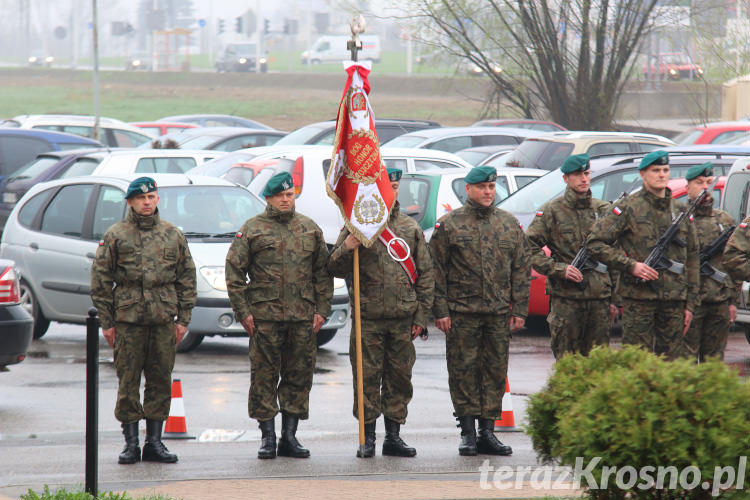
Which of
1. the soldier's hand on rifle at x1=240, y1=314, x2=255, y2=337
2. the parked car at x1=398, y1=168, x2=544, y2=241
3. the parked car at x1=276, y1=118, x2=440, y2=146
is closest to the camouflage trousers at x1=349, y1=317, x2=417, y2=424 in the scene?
the soldier's hand on rifle at x1=240, y1=314, x2=255, y2=337

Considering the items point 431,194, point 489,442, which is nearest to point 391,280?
point 489,442

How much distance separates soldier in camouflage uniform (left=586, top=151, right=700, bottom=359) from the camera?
8.59 metres

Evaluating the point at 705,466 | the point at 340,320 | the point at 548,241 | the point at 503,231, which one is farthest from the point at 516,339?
the point at 705,466

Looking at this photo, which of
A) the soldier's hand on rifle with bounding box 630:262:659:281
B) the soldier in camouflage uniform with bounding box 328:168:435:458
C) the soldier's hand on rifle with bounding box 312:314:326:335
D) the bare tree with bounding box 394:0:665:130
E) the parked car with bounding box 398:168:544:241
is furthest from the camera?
the bare tree with bounding box 394:0:665:130

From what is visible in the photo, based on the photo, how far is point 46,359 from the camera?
38.9 ft

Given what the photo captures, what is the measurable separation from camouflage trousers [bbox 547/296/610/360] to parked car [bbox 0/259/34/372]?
3888mm

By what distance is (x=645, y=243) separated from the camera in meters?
8.64

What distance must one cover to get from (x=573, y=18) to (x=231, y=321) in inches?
711

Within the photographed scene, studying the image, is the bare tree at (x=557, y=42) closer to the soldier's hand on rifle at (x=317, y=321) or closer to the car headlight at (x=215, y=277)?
the car headlight at (x=215, y=277)

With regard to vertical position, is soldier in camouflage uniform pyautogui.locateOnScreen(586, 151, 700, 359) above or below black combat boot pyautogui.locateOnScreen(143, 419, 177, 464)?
above

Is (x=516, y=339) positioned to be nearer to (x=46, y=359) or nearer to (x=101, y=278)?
(x=46, y=359)

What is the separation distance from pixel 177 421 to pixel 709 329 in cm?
403

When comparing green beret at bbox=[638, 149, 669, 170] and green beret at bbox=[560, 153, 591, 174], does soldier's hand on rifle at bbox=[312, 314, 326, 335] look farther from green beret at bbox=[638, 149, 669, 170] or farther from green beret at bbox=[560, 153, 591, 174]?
green beret at bbox=[638, 149, 669, 170]

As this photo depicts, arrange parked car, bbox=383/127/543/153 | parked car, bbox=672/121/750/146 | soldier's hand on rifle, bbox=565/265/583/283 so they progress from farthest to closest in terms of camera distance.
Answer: parked car, bbox=672/121/750/146, parked car, bbox=383/127/543/153, soldier's hand on rifle, bbox=565/265/583/283
